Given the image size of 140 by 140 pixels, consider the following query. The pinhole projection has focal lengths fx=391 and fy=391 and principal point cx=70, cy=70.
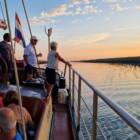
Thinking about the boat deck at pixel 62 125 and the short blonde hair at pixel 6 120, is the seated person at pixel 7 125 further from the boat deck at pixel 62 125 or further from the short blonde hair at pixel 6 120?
the boat deck at pixel 62 125

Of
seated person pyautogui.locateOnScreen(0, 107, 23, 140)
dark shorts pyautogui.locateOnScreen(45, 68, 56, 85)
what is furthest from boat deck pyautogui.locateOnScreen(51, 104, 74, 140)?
seated person pyautogui.locateOnScreen(0, 107, 23, 140)

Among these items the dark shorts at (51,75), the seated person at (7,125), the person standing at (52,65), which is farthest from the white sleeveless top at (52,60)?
the seated person at (7,125)

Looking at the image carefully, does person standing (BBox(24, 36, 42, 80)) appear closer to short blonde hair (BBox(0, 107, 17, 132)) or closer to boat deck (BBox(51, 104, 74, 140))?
boat deck (BBox(51, 104, 74, 140))

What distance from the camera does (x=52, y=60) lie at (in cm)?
953

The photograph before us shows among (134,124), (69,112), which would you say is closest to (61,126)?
(69,112)

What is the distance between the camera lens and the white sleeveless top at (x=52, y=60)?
945 cm

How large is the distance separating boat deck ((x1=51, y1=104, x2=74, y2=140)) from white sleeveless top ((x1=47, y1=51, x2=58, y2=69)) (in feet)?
4.30

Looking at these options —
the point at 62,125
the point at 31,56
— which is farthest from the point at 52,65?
the point at 62,125

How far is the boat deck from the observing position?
5947mm

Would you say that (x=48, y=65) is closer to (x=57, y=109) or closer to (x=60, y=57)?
(x=60, y=57)

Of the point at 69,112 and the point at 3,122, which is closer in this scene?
the point at 3,122

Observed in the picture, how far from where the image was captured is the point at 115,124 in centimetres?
1233

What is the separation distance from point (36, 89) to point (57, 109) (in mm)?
2112

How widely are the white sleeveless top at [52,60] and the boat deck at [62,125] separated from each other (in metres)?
1.31
